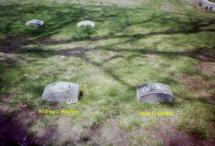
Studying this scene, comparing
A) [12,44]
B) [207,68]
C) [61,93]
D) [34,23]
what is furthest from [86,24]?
[61,93]

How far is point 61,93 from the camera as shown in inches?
220

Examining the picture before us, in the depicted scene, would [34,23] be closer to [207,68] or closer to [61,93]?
[61,93]

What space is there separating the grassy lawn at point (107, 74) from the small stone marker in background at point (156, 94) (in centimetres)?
13

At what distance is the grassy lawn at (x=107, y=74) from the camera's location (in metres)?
4.94

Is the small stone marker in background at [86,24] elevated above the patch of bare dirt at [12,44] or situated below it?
above

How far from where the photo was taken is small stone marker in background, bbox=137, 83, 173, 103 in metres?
5.58

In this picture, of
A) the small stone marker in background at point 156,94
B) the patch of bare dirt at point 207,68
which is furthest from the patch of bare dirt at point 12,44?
the patch of bare dirt at point 207,68

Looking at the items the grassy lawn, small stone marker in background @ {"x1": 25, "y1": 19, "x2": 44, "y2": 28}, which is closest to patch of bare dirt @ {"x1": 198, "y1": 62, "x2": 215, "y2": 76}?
the grassy lawn

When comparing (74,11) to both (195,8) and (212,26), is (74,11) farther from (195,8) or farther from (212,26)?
(195,8)

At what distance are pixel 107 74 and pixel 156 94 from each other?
158 cm

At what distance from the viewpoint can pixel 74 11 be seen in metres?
11.7

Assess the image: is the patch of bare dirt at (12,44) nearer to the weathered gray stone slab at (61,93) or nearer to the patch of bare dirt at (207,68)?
the weathered gray stone slab at (61,93)

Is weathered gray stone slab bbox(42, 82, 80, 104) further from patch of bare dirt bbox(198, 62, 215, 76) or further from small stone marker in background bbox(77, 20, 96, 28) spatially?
small stone marker in background bbox(77, 20, 96, 28)

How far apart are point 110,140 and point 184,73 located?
9.64 feet
